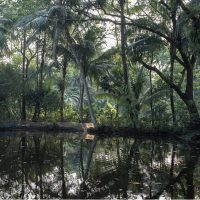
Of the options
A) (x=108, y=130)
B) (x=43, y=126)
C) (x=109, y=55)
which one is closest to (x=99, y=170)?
(x=108, y=130)

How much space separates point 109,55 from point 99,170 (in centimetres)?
1454

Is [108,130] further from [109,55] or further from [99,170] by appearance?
[99,170]

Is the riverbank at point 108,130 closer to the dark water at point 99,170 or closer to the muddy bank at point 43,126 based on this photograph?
the muddy bank at point 43,126

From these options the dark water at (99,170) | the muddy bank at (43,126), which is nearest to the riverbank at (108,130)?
the muddy bank at (43,126)

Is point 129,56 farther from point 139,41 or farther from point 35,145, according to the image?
point 35,145

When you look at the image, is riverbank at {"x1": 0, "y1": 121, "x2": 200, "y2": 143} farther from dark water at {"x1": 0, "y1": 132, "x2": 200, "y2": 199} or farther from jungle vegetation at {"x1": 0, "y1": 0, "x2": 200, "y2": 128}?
dark water at {"x1": 0, "y1": 132, "x2": 200, "y2": 199}

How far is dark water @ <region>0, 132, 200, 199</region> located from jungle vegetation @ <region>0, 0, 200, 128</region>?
15.8 feet

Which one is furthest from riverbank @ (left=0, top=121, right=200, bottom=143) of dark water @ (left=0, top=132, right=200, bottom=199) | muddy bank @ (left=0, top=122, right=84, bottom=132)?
dark water @ (left=0, top=132, right=200, bottom=199)

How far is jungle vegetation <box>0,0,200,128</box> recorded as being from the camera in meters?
19.6

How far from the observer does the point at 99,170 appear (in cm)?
1049

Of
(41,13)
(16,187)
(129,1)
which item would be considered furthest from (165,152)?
(129,1)

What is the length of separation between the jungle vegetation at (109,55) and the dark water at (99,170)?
4815 millimetres

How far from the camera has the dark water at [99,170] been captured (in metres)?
7.96

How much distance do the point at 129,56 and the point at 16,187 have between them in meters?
14.0
